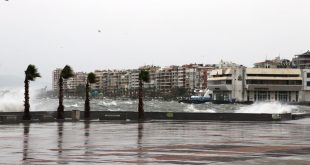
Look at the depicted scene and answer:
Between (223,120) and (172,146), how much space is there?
34749 mm

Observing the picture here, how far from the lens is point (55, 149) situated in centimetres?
2414

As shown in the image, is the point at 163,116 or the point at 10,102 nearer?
the point at 163,116

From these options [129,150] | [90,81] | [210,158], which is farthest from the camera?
[90,81]

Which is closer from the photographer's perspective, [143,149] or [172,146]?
[143,149]

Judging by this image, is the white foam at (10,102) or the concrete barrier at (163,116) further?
the white foam at (10,102)

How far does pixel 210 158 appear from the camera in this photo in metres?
19.7

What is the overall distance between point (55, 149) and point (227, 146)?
270 inches

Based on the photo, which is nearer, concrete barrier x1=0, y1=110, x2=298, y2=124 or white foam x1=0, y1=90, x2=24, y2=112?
concrete barrier x1=0, y1=110, x2=298, y2=124

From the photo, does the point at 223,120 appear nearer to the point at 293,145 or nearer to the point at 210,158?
the point at 293,145

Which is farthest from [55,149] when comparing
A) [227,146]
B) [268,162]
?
[268,162]

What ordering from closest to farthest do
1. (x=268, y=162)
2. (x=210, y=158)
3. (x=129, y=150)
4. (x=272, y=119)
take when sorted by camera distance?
1. (x=268, y=162)
2. (x=210, y=158)
3. (x=129, y=150)
4. (x=272, y=119)

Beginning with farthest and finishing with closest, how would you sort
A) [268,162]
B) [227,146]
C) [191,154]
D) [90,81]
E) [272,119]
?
1. [90,81]
2. [272,119]
3. [227,146]
4. [191,154]
5. [268,162]

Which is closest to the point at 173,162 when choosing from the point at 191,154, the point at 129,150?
the point at 191,154

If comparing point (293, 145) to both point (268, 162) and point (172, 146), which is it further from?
point (268, 162)
